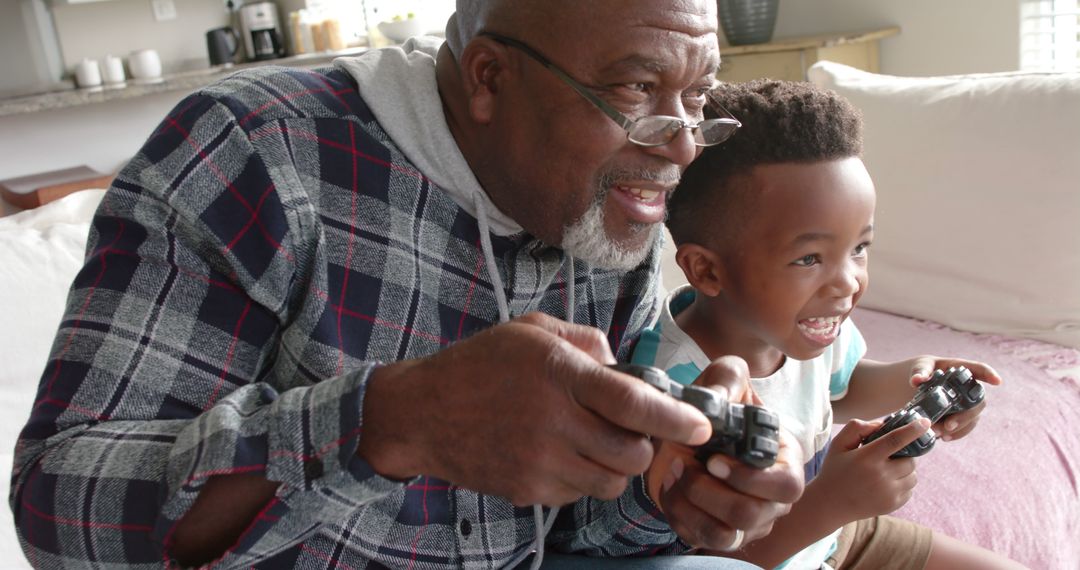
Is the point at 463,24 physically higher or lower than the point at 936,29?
higher

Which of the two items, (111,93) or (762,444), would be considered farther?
(111,93)

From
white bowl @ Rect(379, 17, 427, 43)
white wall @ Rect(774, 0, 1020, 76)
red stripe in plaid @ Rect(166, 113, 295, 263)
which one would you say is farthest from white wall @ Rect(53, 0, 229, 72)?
red stripe in plaid @ Rect(166, 113, 295, 263)

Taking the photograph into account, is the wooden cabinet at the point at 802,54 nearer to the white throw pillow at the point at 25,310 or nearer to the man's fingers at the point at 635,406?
the white throw pillow at the point at 25,310

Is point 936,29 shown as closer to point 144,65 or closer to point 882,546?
point 882,546

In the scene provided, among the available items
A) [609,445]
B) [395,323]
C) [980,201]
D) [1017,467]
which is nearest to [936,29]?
[980,201]

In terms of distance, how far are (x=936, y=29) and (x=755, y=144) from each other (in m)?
2.49

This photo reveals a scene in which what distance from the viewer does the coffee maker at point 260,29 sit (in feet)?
14.9

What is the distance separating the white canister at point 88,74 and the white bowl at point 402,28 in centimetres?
124

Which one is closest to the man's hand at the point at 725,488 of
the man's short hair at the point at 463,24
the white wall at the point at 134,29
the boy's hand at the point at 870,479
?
the boy's hand at the point at 870,479

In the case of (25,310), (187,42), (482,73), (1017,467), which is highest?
(482,73)

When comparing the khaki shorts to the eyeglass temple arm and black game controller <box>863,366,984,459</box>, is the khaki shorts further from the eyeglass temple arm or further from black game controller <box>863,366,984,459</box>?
the eyeglass temple arm

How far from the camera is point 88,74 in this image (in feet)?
13.9

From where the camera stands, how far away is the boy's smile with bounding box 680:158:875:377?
1.18 m

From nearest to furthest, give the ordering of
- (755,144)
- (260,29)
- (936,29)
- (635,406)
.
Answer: (635,406) < (755,144) < (936,29) < (260,29)
